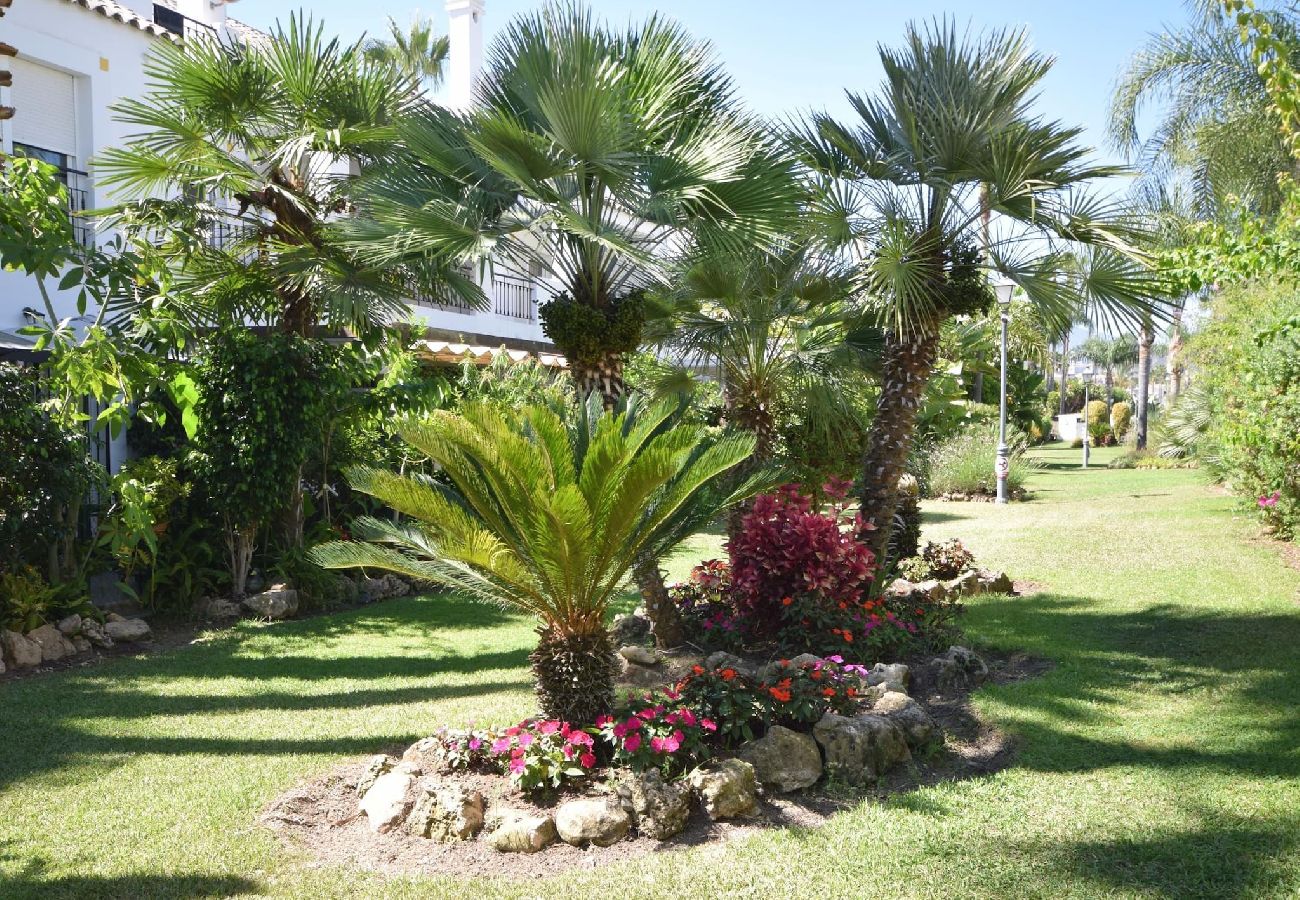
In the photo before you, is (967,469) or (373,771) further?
(967,469)

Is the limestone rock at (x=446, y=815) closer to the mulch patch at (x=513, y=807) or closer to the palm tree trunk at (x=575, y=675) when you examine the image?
the mulch patch at (x=513, y=807)

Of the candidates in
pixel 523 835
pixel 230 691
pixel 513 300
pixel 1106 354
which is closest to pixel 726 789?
pixel 523 835

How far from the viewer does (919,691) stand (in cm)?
695

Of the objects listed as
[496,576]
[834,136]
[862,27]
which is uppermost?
[862,27]

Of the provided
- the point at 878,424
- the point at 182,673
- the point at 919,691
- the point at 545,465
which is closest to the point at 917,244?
the point at 878,424

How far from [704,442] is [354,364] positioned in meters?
5.07

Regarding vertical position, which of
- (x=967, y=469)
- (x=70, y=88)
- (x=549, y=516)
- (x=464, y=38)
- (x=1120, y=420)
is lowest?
(x=967, y=469)

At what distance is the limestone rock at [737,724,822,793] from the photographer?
5.24 m

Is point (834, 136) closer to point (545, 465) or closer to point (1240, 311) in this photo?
point (545, 465)

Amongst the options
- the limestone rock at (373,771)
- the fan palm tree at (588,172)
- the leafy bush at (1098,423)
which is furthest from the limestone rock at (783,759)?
the leafy bush at (1098,423)

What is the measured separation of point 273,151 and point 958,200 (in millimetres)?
6635

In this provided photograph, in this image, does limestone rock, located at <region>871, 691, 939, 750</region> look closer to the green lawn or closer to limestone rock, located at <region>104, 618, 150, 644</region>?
the green lawn

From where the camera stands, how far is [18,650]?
317 inches

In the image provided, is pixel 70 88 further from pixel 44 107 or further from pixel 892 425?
pixel 892 425
